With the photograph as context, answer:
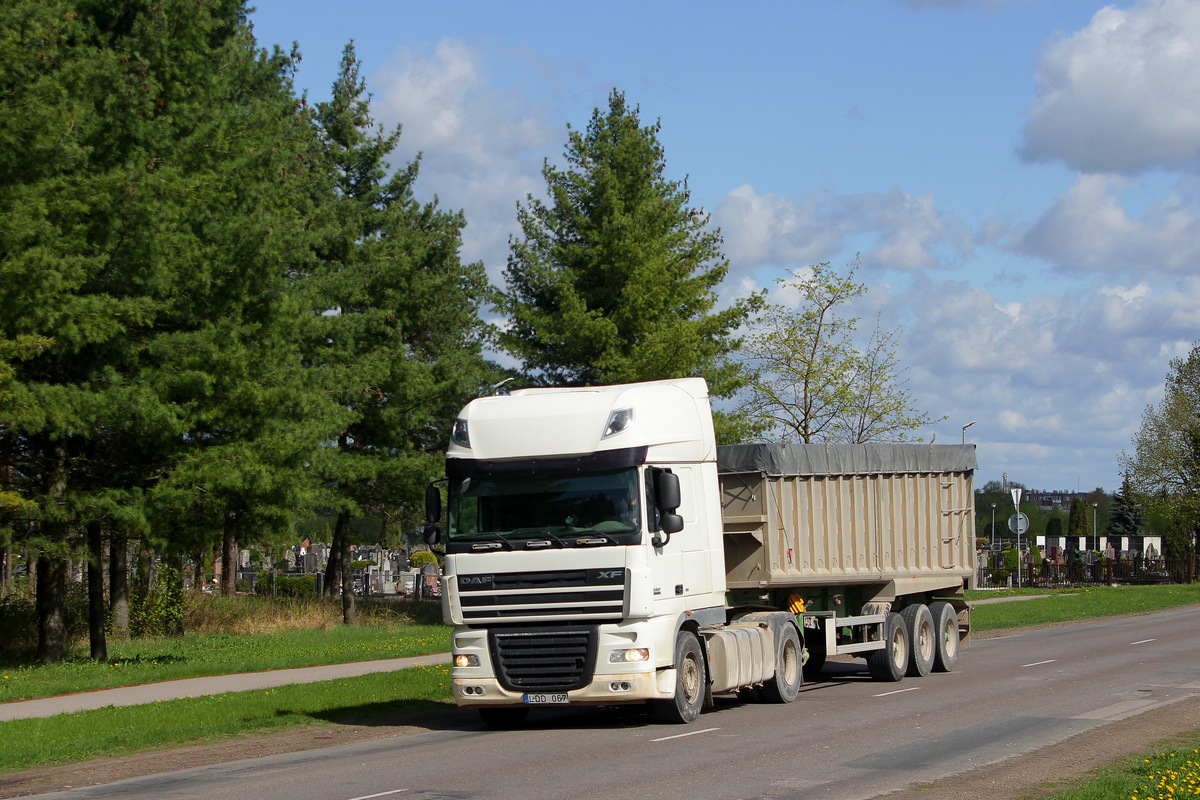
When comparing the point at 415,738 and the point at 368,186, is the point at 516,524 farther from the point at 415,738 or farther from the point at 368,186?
the point at 368,186

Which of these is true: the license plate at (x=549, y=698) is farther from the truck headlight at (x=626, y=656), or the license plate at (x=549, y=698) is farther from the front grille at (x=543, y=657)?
the truck headlight at (x=626, y=656)

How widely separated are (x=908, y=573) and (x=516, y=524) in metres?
8.47

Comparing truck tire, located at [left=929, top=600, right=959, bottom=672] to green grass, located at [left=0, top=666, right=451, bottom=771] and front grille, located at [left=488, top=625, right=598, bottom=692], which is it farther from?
front grille, located at [left=488, top=625, right=598, bottom=692]

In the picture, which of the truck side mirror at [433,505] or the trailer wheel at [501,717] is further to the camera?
the trailer wheel at [501,717]

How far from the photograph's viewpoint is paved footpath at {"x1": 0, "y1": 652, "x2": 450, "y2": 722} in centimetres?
1711

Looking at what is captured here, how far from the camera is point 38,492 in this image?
72.2 feet

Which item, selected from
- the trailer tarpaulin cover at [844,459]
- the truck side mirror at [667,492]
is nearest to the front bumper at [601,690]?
the truck side mirror at [667,492]

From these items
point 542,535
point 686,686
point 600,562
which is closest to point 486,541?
point 542,535

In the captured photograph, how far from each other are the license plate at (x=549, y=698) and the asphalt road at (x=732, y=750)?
40cm

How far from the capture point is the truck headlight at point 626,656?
1330 cm

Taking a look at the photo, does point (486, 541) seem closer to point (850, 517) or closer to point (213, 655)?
point (850, 517)

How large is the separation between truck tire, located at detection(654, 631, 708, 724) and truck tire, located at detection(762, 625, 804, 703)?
200cm

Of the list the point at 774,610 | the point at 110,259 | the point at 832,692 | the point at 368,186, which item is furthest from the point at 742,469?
the point at 368,186

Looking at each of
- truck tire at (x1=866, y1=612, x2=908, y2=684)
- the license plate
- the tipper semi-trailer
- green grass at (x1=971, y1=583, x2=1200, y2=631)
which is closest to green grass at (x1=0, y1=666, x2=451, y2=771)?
the tipper semi-trailer
